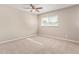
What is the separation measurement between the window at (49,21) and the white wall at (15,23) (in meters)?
0.15

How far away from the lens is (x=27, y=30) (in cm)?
163

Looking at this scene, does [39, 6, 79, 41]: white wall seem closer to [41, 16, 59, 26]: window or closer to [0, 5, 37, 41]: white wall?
[41, 16, 59, 26]: window

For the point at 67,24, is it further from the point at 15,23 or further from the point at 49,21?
the point at 15,23

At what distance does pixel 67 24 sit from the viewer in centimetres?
159

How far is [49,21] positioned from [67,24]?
1.08 feet

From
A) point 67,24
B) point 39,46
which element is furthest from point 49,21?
point 39,46

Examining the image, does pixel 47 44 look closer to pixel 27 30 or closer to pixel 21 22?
pixel 27 30

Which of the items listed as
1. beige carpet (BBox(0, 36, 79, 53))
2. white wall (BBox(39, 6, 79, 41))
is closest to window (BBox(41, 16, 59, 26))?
white wall (BBox(39, 6, 79, 41))

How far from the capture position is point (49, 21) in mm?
1626

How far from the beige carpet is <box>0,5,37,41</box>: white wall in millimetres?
137

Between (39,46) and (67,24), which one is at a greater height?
(67,24)

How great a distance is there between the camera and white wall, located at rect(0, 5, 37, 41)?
1.51 meters
